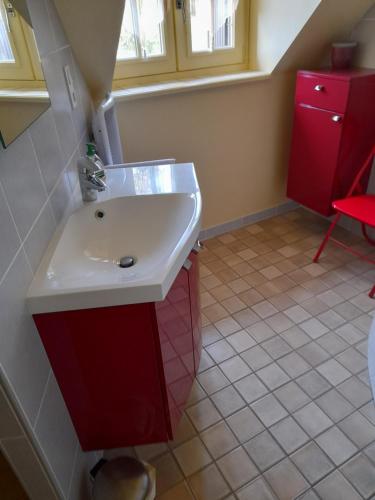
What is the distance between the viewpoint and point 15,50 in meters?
0.89

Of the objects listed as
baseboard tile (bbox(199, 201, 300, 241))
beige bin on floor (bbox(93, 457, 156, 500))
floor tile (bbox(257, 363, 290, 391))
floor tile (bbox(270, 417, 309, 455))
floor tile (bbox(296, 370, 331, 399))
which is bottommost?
floor tile (bbox(270, 417, 309, 455))

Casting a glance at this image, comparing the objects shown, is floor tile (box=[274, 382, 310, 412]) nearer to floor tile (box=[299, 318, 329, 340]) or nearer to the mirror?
floor tile (box=[299, 318, 329, 340])

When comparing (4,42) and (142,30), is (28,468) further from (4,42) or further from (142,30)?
(142,30)

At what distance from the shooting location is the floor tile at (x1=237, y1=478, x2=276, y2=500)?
4.08ft

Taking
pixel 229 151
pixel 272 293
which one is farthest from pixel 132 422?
pixel 229 151

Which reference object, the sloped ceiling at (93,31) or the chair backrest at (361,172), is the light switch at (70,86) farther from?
the chair backrest at (361,172)

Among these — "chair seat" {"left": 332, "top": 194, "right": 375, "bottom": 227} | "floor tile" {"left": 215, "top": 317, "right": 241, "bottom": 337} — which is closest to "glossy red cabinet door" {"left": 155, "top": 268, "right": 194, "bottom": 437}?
"floor tile" {"left": 215, "top": 317, "right": 241, "bottom": 337}

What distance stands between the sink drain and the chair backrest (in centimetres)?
161

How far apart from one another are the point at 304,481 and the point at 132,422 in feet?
2.14

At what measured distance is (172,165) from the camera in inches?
59.7

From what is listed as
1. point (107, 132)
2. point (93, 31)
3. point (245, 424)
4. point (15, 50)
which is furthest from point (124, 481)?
point (93, 31)

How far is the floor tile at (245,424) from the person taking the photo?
4.70 feet

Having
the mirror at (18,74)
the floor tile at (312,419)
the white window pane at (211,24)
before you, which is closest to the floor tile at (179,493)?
the floor tile at (312,419)

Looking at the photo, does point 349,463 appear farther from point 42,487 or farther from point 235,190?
point 235,190
